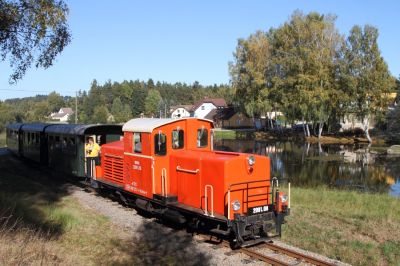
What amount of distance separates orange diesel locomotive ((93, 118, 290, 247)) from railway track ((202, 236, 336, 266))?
266 millimetres

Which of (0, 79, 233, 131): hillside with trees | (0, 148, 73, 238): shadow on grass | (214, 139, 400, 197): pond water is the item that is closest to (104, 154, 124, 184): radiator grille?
(0, 148, 73, 238): shadow on grass

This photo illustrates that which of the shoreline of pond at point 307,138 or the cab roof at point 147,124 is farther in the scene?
the shoreline of pond at point 307,138

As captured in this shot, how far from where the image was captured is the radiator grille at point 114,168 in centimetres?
1590

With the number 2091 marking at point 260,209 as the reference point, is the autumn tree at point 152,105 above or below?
above

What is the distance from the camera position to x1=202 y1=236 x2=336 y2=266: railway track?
33.9ft

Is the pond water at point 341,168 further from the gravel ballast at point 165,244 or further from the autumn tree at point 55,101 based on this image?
the autumn tree at point 55,101

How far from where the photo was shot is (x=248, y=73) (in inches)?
2849

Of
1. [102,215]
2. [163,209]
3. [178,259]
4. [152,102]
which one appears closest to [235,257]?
[178,259]

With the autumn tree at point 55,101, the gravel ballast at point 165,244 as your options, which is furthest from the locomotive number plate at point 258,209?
the autumn tree at point 55,101

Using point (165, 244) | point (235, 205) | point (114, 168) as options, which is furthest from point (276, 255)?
point (114, 168)

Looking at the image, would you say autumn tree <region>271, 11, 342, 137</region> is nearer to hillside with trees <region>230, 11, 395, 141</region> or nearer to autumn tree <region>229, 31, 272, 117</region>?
hillside with trees <region>230, 11, 395, 141</region>

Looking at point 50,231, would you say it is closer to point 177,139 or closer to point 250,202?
point 177,139

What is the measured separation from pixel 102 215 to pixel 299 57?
178 ft

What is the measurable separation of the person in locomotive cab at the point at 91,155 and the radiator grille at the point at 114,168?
1.15m
